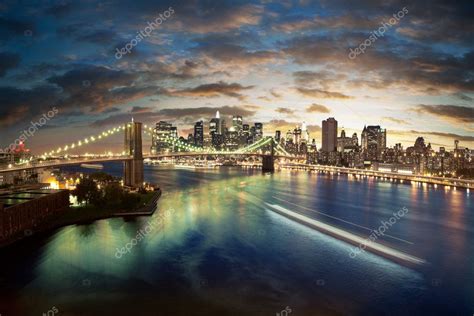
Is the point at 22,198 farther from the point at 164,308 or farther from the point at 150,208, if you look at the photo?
the point at 164,308

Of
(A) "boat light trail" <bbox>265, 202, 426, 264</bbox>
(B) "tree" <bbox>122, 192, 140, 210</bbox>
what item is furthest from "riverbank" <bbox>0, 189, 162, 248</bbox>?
(A) "boat light trail" <bbox>265, 202, 426, 264</bbox>

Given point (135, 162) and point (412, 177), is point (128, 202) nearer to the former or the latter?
point (135, 162)

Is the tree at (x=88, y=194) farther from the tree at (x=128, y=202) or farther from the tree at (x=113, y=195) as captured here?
the tree at (x=128, y=202)

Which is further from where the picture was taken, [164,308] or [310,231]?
[310,231]

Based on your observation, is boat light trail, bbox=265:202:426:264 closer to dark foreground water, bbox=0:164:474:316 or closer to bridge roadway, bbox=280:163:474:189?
dark foreground water, bbox=0:164:474:316

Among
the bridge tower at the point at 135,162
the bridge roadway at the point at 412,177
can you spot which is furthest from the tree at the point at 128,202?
the bridge roadway at the point at 412,177

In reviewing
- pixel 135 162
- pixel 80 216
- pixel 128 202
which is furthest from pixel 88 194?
pixel 135 162

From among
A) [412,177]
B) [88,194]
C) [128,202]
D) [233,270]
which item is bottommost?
[233,270]

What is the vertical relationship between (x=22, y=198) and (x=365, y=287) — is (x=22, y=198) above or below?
above

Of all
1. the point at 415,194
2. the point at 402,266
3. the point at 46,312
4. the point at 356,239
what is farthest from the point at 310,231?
the point at 415,194
